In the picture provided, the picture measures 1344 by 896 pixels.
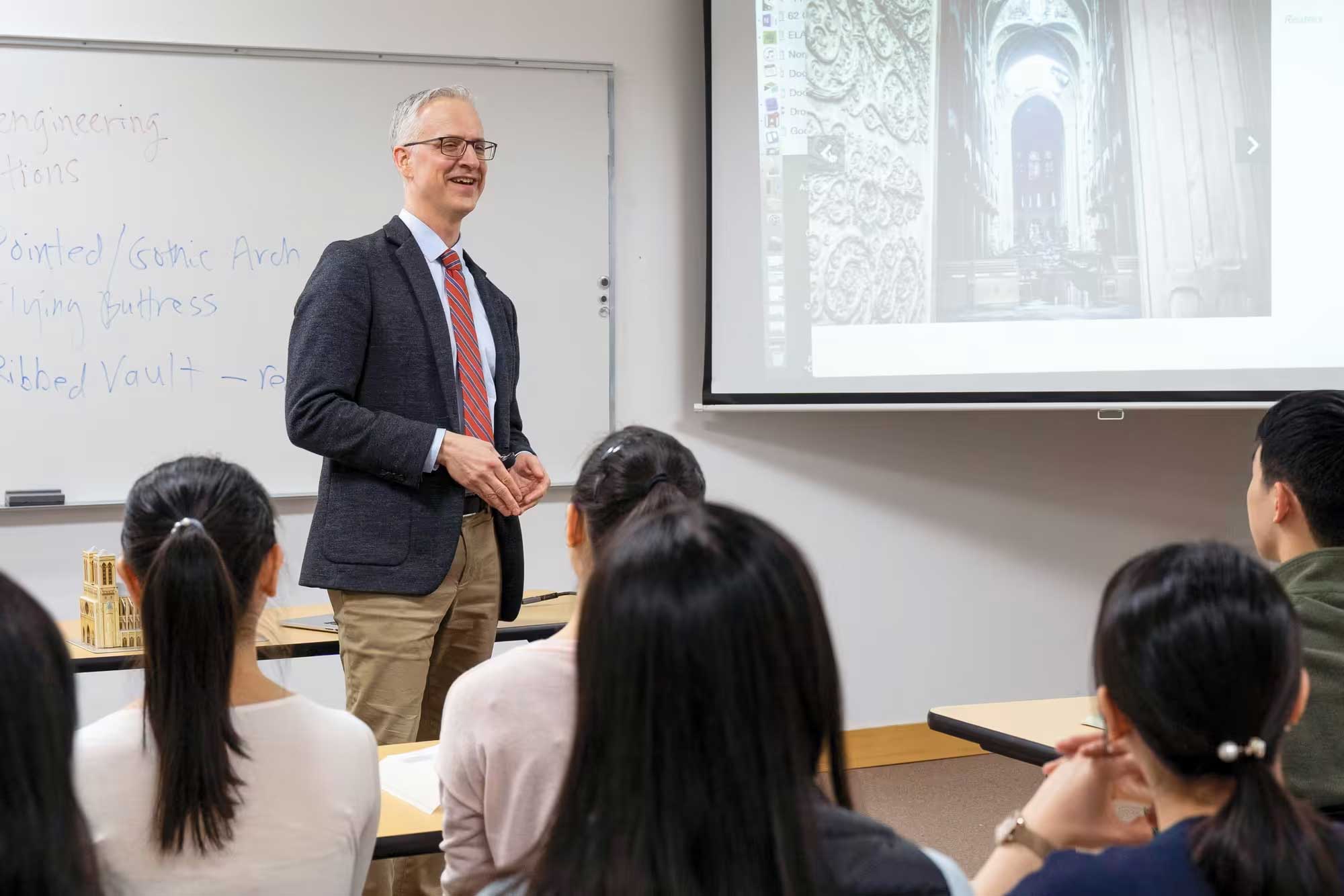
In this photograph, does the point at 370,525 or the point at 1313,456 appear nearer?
the point at 1313,456

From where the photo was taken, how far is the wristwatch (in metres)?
1.18

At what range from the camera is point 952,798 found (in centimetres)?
366

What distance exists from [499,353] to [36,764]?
67.2 inches

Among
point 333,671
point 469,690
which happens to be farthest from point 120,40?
point 469,690

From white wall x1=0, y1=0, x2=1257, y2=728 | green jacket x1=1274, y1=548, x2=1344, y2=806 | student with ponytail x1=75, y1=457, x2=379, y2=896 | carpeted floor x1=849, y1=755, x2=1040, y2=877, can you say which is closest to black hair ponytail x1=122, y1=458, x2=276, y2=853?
student with ponytail x1=75, y1=457, x2=379, y2=896

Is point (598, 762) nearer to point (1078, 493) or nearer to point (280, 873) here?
point (280, 873)

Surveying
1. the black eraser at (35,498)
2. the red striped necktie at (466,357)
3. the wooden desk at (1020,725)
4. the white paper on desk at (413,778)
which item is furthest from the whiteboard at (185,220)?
the wooden desk at (1020,725)

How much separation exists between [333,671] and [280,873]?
243 cm

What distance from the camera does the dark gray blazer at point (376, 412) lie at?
2193mm

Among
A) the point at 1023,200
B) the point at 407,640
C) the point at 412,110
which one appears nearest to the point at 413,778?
the point at 407,640

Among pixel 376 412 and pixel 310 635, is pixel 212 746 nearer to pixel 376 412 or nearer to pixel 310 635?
pixel 376 412

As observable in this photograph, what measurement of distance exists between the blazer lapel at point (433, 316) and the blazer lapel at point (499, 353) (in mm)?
121

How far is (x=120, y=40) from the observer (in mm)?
3301

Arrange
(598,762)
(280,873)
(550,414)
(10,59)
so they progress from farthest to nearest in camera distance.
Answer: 1. (550,414)
2. (10,59)
3. (280,873)
4. (598,762)
